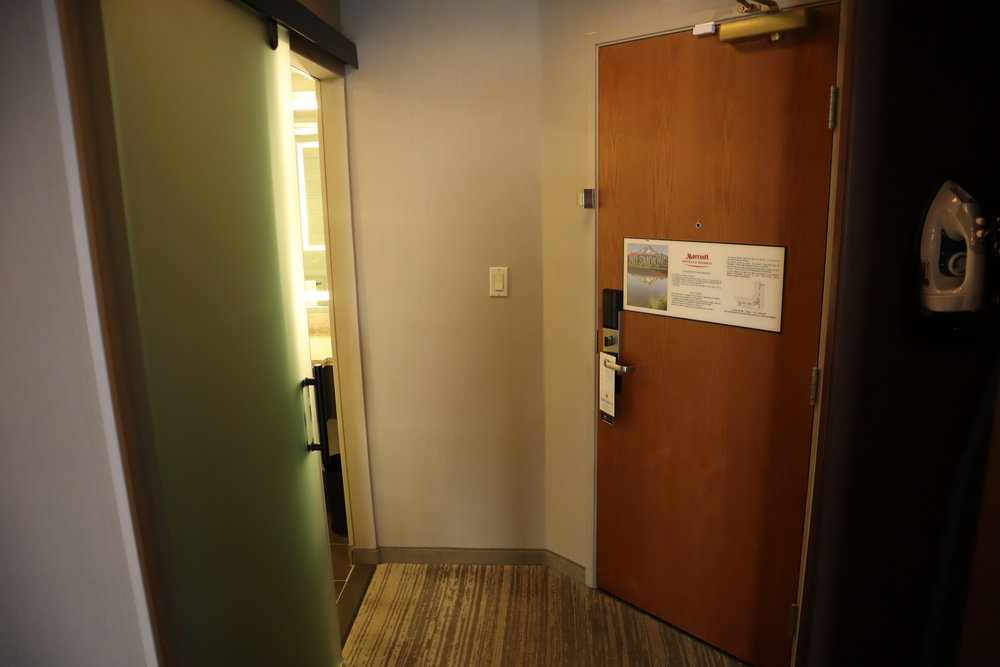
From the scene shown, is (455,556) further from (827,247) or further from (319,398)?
(827,247)

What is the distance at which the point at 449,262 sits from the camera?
105 inches

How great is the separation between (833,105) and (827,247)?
391 mm

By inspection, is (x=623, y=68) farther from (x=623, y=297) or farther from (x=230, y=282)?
(x=230, y=282)

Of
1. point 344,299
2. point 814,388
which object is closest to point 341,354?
point 344,299

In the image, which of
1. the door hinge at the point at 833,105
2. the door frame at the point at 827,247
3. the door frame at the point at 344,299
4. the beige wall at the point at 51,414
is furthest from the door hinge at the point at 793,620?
the beige wall at the point at 51,414

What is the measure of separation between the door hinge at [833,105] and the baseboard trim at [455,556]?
198cm

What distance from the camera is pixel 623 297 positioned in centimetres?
237

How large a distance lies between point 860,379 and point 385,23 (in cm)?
216

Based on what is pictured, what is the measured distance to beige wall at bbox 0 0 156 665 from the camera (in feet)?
3.52

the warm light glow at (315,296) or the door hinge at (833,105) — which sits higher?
the door hinge at (833,105)

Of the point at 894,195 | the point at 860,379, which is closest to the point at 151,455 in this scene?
the point at 860,379

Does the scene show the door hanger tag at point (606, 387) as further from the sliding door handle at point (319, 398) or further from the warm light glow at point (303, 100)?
the warm light glow at point (303, 100)

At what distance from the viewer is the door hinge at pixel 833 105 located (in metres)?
1.80

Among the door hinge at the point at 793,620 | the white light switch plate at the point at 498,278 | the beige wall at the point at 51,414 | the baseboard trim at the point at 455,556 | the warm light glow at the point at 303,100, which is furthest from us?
the warm light glow at the point at 303,100
